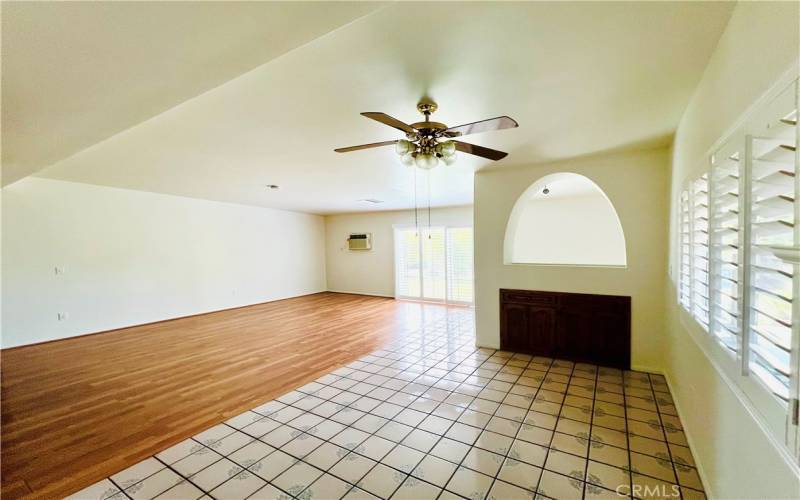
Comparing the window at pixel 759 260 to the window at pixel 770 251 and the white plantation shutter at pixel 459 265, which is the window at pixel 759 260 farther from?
the white plantation shutter at pixel 459 265

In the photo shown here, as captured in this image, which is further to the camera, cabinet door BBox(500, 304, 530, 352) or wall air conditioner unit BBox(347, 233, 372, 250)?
wall air conditioner unit BBox(347, 233, 372, 250)

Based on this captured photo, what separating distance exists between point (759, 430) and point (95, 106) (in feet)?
11.6

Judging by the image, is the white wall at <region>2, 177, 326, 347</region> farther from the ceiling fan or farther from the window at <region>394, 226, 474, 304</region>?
the ceiling fan

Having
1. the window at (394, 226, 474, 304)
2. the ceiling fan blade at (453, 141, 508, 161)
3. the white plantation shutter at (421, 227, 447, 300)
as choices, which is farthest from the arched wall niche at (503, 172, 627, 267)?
the ceiling fan blade at (453, 141, 508, 161)

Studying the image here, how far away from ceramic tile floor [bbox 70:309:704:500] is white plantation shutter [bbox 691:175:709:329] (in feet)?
3.33

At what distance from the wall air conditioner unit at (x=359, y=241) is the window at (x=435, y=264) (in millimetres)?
861

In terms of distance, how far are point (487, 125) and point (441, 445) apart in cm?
218

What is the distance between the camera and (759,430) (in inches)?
45.7

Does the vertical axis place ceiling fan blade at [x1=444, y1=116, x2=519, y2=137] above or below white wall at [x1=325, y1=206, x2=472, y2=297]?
above

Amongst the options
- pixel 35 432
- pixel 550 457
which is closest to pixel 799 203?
pixel 550 457

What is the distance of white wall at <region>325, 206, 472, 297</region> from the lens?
A: 8.68m

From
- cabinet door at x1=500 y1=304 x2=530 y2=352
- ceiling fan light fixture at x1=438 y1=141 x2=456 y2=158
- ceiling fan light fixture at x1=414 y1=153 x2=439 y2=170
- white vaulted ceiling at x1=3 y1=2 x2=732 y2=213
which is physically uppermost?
white vaulted ceiling at x1=3 y1=2 x2=732 y2=213

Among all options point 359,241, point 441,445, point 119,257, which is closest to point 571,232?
point 359,241

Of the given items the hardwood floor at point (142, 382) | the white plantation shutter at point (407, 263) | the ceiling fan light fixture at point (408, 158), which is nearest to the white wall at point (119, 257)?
the hardwood floor at point (142, 382)
